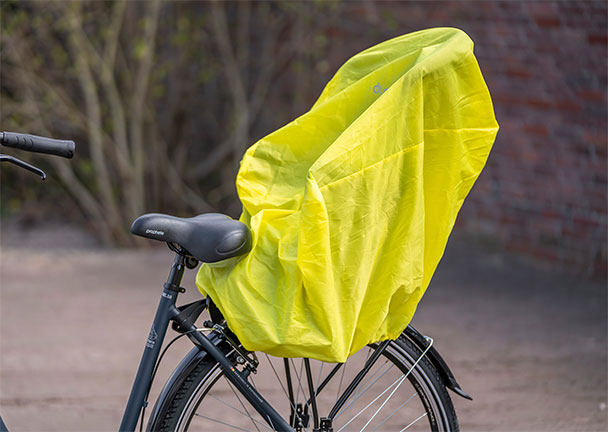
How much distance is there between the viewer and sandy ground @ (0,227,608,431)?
13.2 feet

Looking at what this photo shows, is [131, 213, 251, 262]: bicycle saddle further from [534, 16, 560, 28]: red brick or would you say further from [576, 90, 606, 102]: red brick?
[534, 16, 560, 28]: red brick

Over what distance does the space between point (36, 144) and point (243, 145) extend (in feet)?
16.3

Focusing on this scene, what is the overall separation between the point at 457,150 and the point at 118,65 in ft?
15.6

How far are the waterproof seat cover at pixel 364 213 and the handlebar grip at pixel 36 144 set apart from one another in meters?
0.54

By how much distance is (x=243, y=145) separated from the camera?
7.40m

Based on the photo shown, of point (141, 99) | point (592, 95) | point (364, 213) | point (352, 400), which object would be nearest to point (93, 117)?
point (141, 99)

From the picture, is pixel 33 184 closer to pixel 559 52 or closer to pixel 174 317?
pixel 559 52

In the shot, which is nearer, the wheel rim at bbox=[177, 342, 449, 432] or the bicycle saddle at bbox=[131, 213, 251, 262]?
the bicycle saddle at bbox=[131, 213, 251, 262]

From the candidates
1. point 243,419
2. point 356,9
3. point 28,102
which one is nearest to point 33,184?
point 28,102

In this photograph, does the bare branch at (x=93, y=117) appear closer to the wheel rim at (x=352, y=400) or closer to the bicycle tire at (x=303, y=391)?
the wheel rim at (x=352, y=400)

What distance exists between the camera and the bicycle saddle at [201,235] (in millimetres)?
2463

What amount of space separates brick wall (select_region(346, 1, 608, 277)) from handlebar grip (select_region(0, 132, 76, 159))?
4.00m

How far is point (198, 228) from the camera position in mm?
2502

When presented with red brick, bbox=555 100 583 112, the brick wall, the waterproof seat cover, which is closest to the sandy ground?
the brick wall
